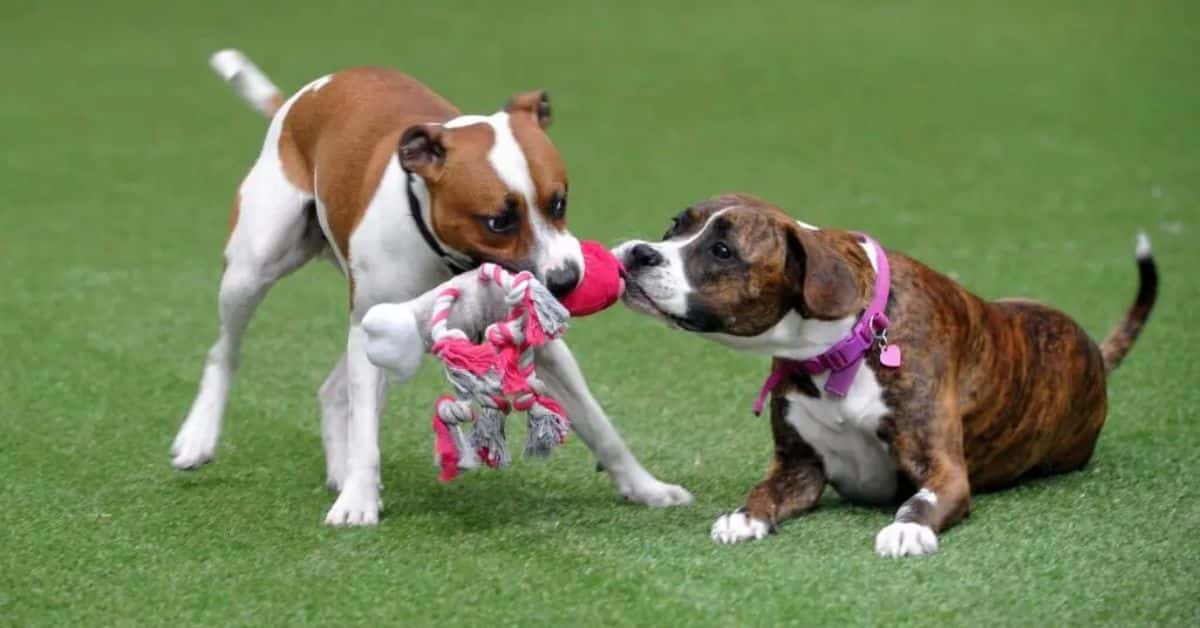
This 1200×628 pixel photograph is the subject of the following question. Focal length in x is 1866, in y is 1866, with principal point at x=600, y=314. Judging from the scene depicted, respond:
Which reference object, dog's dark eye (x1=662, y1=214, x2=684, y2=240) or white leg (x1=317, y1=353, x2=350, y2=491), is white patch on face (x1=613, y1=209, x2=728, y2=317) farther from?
white leg (x1=317, y1=353, x2=350, y2=491)

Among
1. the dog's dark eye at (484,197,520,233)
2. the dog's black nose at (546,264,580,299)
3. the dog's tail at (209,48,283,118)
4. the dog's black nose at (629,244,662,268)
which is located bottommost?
the dog's tail at (209,48,283,118)

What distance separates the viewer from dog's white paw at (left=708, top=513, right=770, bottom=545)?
4.48 metres

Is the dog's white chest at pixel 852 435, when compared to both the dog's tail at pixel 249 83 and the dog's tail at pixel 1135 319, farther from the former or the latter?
the dog's tail at pixel 249 83

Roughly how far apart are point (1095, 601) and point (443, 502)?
1.83 metres

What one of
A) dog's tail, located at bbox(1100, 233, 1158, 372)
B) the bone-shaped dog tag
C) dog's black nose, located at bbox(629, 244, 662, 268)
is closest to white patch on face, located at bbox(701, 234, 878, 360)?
the bone-shaped dog tag

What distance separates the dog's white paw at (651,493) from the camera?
195 inches

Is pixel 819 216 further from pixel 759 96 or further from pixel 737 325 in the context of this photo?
pixel 737 325

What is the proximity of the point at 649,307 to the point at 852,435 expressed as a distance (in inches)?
24.5

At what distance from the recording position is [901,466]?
4.61 m

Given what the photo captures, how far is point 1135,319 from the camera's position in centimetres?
568

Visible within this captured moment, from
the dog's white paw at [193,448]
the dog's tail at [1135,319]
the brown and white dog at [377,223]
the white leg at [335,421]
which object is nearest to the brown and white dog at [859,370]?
the brown and white dog at [377,223]

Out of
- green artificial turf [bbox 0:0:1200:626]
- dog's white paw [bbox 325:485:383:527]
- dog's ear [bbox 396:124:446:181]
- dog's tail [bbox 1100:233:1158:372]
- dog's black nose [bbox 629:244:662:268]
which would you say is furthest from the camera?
dog's tail [bbox 1100:233:1158:372]

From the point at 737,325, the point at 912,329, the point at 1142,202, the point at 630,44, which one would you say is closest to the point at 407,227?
the point at 737,325

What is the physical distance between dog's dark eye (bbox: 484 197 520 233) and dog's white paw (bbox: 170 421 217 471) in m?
1.30
